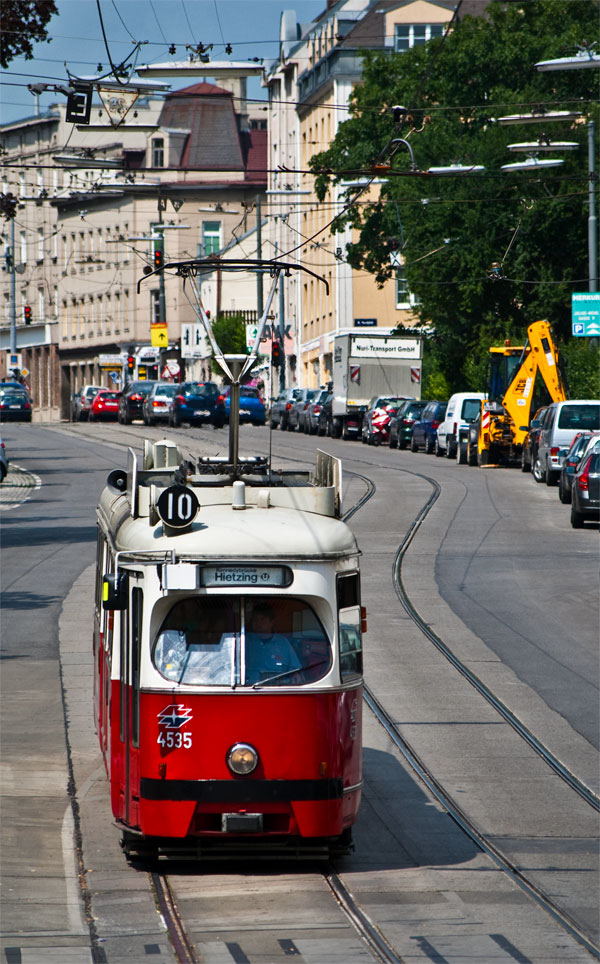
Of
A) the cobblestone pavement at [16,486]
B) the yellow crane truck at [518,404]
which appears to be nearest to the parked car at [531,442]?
the yellow crane truck at [518,404]

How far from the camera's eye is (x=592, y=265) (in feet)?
154

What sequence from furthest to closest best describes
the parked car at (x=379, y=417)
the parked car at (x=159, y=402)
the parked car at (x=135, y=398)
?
the parked car at (x=135, y=398) → the parked car at (x=159, y=402) → the parked car at (x=379, y=417)

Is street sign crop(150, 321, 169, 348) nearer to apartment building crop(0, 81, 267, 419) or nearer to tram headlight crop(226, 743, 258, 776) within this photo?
apartment building crop(0, 81, 267, 419)

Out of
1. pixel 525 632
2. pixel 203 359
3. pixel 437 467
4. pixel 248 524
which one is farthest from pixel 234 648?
pixel 203 359

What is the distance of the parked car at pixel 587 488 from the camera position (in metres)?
30.1

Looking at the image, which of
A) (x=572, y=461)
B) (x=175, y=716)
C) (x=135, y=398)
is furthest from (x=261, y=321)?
(x=135, y=398)

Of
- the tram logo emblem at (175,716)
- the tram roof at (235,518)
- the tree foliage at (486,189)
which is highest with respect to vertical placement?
the tree foliage at (486,189)

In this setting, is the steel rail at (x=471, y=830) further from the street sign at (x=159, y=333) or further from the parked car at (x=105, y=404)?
the street sign at (x=159, y=333)

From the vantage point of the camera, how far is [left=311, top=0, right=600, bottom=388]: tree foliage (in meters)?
54.6

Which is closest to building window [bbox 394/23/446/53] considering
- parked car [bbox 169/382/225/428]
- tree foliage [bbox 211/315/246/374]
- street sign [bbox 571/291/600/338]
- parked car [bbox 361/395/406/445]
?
tree foliage [bbox 211/315/246/374]

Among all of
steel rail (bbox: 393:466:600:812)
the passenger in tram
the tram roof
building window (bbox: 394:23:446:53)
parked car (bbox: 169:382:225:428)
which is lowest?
steel rail (bbox: 393:466:600:812)

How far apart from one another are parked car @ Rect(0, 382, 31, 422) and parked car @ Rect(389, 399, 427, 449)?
26278 mm

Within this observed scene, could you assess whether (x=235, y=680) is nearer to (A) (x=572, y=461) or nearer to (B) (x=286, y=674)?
(B) (x=286, y=674)

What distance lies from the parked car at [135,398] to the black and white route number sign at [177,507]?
60.4 metres
